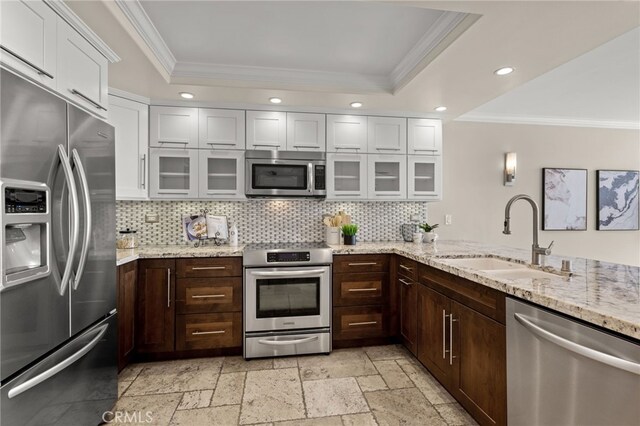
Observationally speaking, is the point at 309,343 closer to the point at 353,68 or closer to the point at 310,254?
the point at 310,254

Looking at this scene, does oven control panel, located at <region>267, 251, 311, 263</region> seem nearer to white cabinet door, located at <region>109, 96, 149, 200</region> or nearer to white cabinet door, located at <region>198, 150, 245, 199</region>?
white cabinet door, located at <region>198, 150, 245, 199</region>

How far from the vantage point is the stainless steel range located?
8.82 feet

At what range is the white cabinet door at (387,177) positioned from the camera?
333 centimetres

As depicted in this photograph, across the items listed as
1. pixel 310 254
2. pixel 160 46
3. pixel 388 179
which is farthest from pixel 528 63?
pixel 160 46

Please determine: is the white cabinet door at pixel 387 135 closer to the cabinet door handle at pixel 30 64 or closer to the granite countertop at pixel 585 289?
the granite countertop at pixel 585 289

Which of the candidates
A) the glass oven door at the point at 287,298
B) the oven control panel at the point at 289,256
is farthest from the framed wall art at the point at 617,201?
the oven control panel at the point at 289,256

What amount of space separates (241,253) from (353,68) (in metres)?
1.92

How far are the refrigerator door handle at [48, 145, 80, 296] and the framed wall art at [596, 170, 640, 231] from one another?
5.76 m

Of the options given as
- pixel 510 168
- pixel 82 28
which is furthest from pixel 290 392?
pixel 510 168

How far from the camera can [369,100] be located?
9.77ft

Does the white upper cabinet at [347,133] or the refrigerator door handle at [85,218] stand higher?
the white upper cabinet at [347,133]

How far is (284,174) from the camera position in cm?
312

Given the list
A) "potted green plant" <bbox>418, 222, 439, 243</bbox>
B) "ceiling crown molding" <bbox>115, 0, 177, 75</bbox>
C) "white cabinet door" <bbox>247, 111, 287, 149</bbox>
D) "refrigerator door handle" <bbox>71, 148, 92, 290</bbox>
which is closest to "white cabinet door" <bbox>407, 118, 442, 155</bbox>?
"potted green plant" <bbox>418, 222, 439, 243</bbox>

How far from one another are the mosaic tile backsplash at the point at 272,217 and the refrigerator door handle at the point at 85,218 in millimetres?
1732
